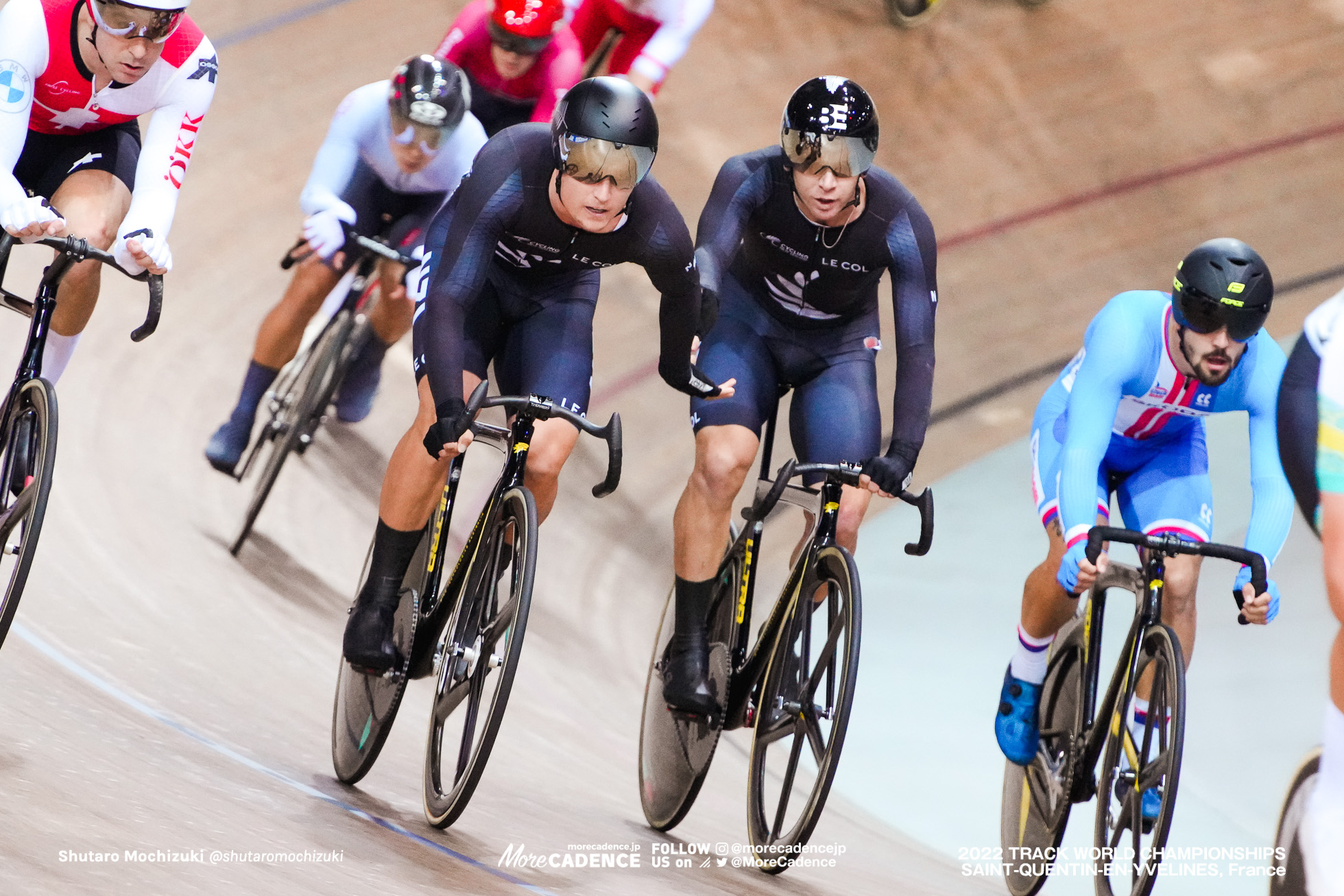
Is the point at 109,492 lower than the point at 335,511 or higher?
higher

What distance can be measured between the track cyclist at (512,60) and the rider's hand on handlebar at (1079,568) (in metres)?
2.64

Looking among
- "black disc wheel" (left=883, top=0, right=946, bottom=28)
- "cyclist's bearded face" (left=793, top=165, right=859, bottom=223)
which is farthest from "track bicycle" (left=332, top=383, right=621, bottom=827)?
"black disc wheel" (left=883, top=0, right=946, bottom=28)

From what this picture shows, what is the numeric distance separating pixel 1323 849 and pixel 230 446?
382 cm

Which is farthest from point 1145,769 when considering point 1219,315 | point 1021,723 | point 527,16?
point 527,16

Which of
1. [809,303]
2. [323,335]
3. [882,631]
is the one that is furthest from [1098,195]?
[809,303]

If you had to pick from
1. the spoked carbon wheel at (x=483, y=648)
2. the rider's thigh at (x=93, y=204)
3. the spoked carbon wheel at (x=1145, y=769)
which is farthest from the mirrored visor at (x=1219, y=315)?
the rider's thigh at (x=93, y=204)

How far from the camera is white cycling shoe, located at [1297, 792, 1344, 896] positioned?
1.90 m

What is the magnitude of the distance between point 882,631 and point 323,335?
2.23 metres

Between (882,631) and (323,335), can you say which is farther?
(882,631)

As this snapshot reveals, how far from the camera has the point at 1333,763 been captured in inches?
76.4

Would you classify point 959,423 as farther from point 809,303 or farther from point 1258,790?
point 809,303

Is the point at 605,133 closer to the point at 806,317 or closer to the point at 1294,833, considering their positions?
the point at 806,317

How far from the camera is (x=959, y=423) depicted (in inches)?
268

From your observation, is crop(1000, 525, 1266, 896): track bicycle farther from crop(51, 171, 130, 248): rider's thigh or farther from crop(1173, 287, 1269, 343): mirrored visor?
crop(51, 171, 130, 248): rider's thigh
